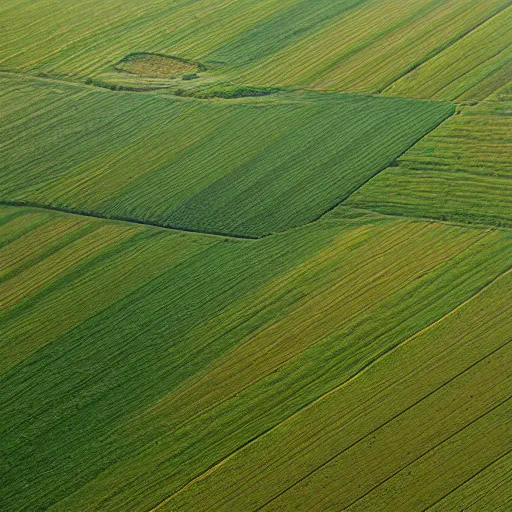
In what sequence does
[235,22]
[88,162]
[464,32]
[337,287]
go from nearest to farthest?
[337,287], [88,162], [464,32], [235,22]

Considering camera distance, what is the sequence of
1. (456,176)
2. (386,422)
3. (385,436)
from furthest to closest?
(456,176)
(386,422)
(385,436)

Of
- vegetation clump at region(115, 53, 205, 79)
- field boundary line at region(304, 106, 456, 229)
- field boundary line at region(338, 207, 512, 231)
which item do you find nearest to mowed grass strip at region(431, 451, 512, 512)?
field boundary line at region(338, 207, 512, 231)

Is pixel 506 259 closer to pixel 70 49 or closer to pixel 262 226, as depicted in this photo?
pixel 262 226

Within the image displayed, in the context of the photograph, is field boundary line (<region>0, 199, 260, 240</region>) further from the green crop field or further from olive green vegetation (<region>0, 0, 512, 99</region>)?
olive green vegetation (<region>0, 0, 512, 99</region>)

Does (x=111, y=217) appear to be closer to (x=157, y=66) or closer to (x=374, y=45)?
(x=157, y=66)

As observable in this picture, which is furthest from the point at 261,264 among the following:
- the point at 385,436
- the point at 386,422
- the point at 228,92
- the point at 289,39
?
the point at 289,39

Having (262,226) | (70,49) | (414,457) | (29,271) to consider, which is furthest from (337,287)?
(70,49)
